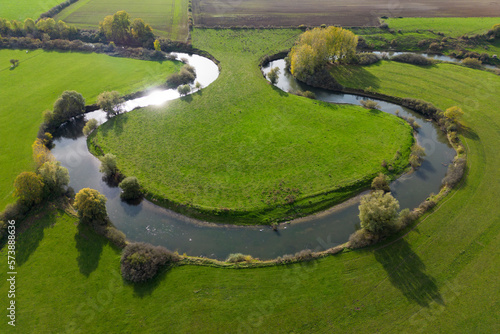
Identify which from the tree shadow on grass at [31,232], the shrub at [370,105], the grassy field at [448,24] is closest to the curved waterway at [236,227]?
the tree shadow on grass at [31,232]

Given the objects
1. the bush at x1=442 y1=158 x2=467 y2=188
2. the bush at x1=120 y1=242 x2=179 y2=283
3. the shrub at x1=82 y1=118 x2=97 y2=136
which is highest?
the bush at x1=442 y1=158 x2=467 y2=188

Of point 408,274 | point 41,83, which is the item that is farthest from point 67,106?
point 408,274

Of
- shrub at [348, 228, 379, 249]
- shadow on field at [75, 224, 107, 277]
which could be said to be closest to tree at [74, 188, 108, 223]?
shadow on field at [75, 224, 107, 277]

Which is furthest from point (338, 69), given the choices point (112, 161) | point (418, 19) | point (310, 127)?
point (112, 161)

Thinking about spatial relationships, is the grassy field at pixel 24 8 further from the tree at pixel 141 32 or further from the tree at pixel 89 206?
the tree at pixel 89 206

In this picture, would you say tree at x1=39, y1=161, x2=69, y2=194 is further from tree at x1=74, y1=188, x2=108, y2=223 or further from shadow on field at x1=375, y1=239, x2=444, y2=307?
shadow on field at x1=375, y1=239, x2=444, y2=307

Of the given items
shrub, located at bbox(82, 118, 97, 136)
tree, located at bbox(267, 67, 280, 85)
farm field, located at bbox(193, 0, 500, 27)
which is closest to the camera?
shrub, located at bbox(82, 118, 97, 136)
